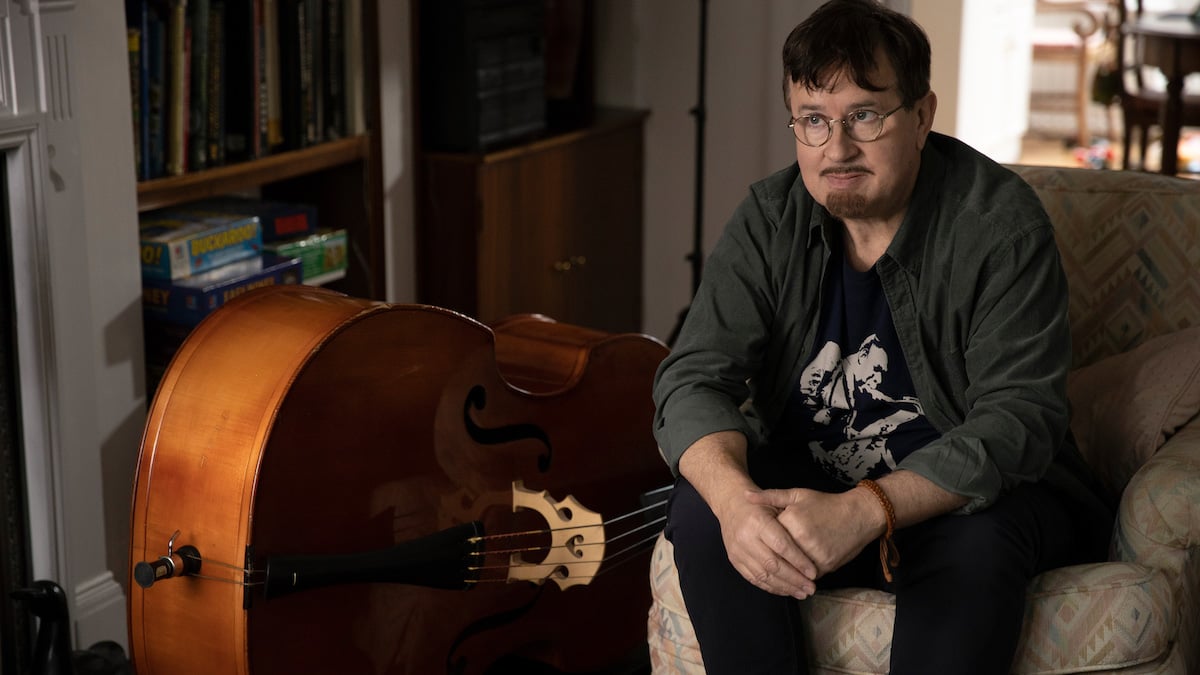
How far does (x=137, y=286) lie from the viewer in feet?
7.07

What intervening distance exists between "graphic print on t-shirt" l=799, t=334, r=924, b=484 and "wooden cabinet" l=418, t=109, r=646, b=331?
1321mm

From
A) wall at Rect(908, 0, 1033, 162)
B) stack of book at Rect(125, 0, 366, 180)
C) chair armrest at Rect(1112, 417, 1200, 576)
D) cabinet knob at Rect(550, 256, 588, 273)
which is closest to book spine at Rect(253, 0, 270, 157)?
stack of book at Rect(125, 0, 366, 180)

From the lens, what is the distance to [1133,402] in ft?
5.75

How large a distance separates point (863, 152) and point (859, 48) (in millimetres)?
120

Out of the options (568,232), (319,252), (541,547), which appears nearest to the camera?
(541,547)

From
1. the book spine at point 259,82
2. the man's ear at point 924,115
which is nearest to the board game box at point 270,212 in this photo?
the book spine at point 259,82

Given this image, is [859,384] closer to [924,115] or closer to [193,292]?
[924,115]

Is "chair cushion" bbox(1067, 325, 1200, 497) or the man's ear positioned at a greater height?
the man's ear

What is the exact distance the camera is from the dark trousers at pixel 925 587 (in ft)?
4.69

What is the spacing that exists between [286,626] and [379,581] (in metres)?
0.13

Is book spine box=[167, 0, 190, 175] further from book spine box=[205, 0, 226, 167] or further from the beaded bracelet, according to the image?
the beaded bracelet

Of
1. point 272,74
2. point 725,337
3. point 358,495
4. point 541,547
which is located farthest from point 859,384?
point 272,74

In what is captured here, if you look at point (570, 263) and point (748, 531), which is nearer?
point (748, 531)

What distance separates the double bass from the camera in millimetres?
1593
